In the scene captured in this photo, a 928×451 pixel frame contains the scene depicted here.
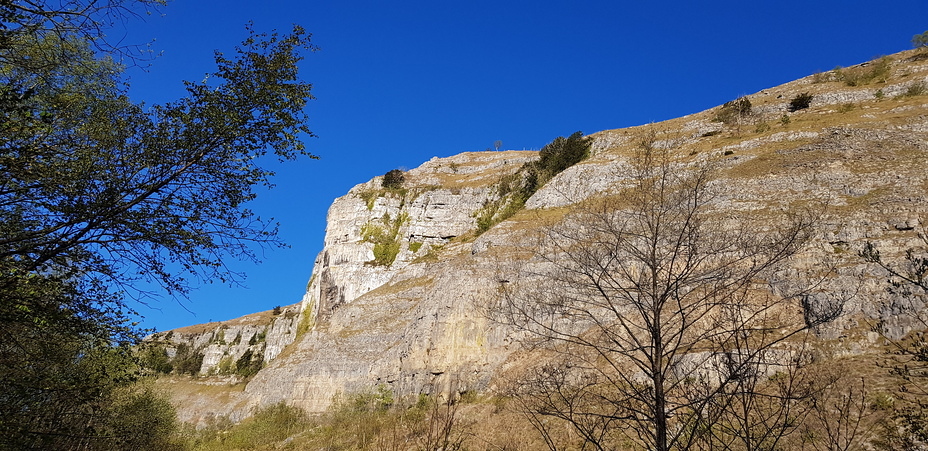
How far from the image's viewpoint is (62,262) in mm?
5547

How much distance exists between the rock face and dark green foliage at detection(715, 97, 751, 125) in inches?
42.7

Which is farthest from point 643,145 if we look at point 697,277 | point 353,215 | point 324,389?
point 353,215

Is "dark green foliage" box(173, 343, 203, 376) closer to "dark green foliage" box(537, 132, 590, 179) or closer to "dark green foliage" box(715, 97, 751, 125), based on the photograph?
"dark green foliage" box(537, 132, 590, 179)

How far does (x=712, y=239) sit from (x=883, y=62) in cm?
6245

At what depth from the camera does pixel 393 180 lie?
66.6m

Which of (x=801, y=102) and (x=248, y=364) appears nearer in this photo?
(x=801, y=102)

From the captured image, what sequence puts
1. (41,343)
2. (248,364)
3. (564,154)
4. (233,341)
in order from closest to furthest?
(41,343) → (564,154) → (248,364) → (233,341)

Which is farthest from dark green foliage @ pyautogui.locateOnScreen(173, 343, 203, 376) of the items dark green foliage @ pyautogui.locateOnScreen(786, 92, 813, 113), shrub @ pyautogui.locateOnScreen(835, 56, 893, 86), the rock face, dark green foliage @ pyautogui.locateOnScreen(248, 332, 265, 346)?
shrub @ pyautogui.locateOnScreen(835, 56, 893, 86)

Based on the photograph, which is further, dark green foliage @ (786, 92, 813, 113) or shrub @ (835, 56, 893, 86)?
dark green foliage @ (786, 92, 813, 113)

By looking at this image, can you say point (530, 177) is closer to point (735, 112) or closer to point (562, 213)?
point (562, 213)

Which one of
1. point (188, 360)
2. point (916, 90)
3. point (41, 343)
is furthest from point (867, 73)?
point (188, 360)

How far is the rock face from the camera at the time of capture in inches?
893

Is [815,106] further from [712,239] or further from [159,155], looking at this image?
[159,155]

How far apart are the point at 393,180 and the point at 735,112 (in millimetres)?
45563
